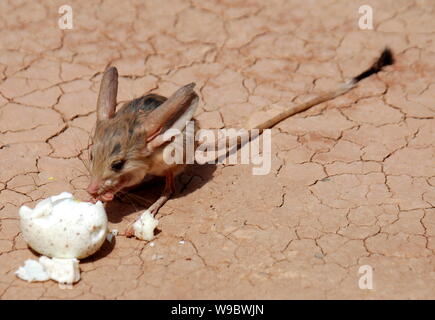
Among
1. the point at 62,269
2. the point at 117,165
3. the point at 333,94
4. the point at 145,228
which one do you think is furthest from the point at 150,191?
the point at 333,94

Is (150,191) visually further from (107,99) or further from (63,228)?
(63,228)

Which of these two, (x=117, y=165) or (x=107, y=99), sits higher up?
(x=107, y=99)

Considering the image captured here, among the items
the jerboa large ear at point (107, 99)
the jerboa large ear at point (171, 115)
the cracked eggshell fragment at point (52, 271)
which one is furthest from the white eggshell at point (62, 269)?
the jerboa large ear at point (107, 99)

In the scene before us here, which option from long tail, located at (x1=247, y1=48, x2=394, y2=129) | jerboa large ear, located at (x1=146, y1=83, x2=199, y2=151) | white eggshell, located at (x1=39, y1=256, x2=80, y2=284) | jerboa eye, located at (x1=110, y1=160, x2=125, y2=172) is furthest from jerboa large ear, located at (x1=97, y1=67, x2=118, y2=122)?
long tail, located at (x1=247, y1=48, x2=394, y2=129)

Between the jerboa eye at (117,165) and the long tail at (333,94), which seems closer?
the jerboa eye at (117,165)

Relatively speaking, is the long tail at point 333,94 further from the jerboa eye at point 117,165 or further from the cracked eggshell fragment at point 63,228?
the cracked eggshell fragment at point 63,228

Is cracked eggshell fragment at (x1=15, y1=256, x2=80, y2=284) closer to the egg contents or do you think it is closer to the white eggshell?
the white eggshell

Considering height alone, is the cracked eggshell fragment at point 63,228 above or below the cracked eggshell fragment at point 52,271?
above
